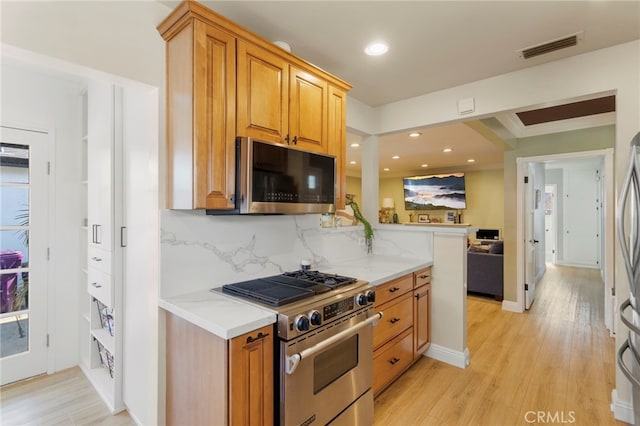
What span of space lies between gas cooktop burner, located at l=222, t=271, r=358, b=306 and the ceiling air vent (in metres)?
2.03

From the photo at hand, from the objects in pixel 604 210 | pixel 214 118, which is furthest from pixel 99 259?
pixel 604 210

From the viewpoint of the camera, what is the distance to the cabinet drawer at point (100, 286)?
212 cm

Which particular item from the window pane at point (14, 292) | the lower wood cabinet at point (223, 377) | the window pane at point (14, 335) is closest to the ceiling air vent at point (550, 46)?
the lower wood cabinet at point (223, 377)

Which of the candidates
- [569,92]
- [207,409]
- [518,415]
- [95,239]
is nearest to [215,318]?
[207,409]

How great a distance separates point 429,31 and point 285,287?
1.83 m

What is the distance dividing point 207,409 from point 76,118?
2.84 m

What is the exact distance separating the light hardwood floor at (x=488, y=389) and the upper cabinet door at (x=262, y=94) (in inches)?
79.1

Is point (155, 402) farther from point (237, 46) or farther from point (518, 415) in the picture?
point (518, 415)

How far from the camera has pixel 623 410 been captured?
2.05 meters

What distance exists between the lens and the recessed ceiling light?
211cm

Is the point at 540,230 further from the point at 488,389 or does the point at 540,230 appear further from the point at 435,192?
the point at 488,389

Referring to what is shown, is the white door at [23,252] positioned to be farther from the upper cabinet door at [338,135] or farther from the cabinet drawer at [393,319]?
the cabinet drawer at [393,319]

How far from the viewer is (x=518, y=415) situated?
2.11 m

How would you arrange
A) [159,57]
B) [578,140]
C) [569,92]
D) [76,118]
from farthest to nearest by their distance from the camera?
1. [578,140]
2. [76,118]
3. [569,92]
4. [159,57]
